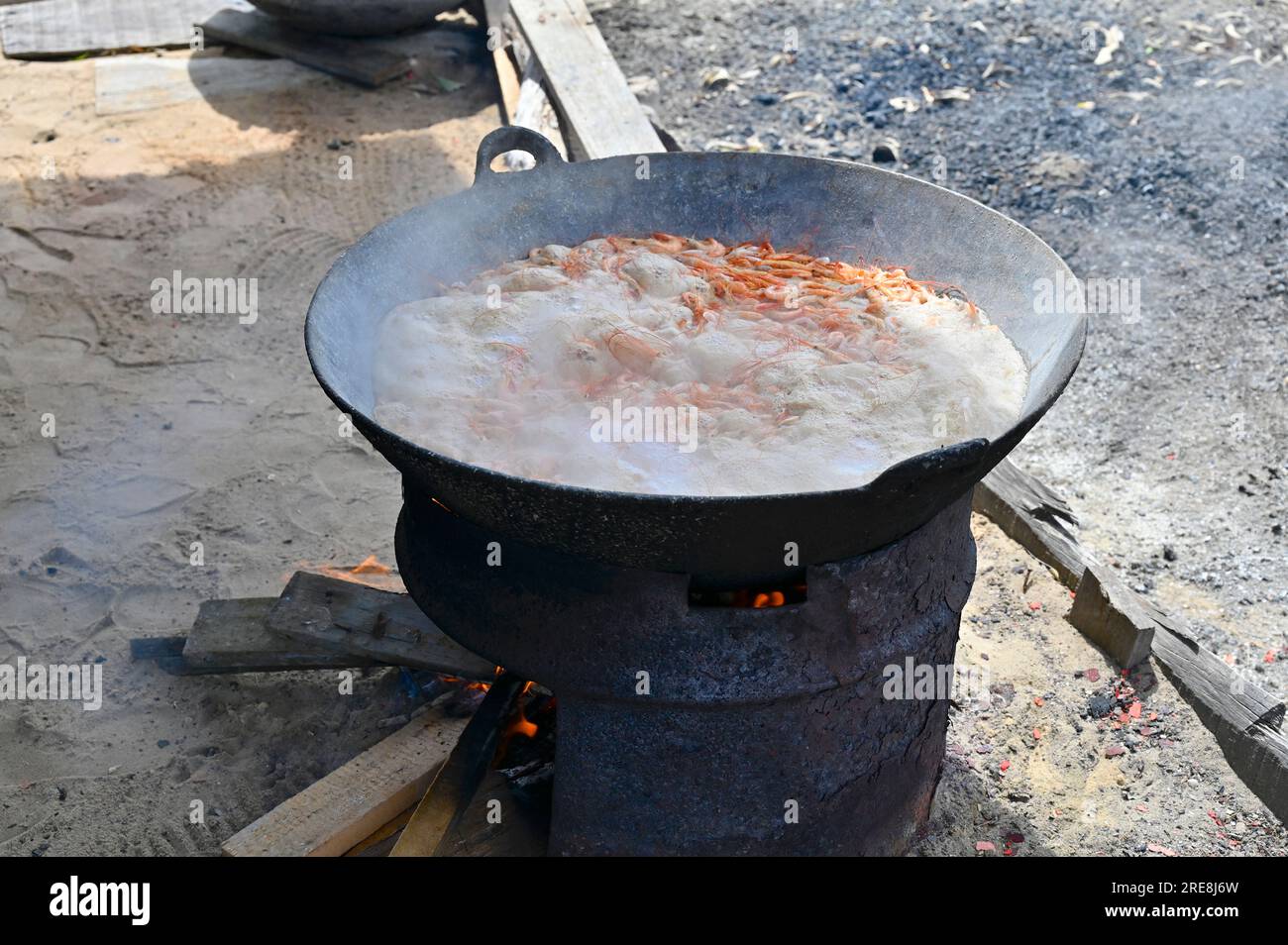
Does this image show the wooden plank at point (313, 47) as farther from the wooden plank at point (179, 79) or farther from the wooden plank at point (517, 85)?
the wooden plank at point (517, 85)

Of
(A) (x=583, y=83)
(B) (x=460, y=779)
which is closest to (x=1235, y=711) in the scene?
(B) (x=460, y=779)

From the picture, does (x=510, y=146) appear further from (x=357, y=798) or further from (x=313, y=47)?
(x=313, y=47)

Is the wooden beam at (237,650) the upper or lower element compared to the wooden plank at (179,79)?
lower

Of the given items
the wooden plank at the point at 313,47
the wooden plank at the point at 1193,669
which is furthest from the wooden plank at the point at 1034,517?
the wooden plank at the point at 313,47

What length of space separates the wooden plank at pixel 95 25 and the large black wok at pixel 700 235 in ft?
20.8

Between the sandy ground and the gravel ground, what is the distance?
31.8 inches

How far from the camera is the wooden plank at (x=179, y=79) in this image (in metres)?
7.61

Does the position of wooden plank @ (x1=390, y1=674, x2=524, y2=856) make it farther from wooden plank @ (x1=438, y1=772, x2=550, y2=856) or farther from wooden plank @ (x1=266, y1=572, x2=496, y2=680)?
wooden plank @ (x1=266, y1=572, x2=496, y2=680)

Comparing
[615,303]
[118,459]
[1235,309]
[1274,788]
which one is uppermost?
[615,303]

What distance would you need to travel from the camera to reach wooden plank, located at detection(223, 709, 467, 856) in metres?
2.95
